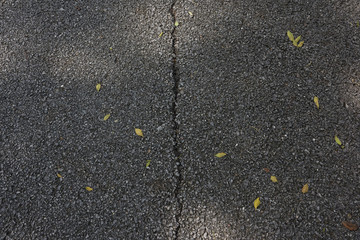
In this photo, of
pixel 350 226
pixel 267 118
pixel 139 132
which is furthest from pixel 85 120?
pixel 350 226

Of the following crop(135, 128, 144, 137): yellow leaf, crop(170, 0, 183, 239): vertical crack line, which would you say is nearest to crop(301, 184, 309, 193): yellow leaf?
crop(170, 0, 183, 239): vertical crack line

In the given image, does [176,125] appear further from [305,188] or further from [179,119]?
[305,188]

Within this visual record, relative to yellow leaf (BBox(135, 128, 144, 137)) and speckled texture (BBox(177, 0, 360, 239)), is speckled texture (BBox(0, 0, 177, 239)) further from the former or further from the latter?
speckled texture (BBox(177, 0, 360, 239))

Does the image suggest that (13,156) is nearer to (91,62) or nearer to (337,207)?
(91,62)

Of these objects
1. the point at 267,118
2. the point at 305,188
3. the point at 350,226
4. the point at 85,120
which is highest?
the point at 85,120

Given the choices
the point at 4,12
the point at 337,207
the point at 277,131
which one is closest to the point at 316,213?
the point at 337,207

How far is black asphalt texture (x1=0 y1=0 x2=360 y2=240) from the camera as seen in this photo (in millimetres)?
2092

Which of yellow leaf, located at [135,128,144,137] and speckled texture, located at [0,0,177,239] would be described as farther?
yellow leaf, located at [135,128,144,137]

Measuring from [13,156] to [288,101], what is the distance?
222 cm

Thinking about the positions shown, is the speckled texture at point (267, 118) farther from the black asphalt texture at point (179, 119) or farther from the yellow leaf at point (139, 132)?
the yellow leaf at point (139, 132)

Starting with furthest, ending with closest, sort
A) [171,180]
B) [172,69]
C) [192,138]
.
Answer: [172,69] < [192,138] < [171,180]

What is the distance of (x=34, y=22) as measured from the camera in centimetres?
301

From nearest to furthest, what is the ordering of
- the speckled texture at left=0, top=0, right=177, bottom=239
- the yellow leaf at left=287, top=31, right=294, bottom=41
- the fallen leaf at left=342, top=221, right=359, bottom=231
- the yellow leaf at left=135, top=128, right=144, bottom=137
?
the fallen leaf at left=342, top=221, right=359, bottom=231
the speckled texture at left=0, top=0, right=177, bottom=239
the yellow leaf at left=135, top=128, right=144, bottom=137
the yellow leaf at left=287, top=31, right=294, bottom=41

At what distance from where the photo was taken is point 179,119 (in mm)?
2434
